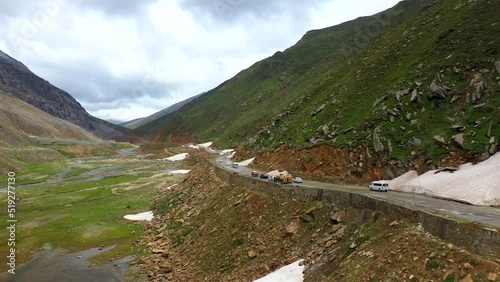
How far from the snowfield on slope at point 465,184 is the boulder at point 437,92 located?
11.9 m

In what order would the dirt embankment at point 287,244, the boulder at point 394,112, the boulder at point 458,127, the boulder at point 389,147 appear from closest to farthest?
the dirt embankment at point 287,244
the boulder at point 458,127
the boulder at point 389,147
the boulder at point 394,112

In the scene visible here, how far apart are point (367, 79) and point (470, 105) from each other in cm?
2479

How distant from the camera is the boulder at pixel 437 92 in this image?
41.9 metres

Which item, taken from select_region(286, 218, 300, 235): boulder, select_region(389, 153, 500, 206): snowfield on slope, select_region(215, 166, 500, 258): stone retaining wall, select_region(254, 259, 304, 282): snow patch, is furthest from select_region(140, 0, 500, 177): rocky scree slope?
select_region(254, 259, 304, 282): snow patch

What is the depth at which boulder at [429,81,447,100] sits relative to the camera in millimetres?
41906

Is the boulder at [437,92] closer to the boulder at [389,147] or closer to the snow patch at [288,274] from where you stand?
the boulder at [389,147]

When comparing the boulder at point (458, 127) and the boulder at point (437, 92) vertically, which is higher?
the boulder at point (437, 92)

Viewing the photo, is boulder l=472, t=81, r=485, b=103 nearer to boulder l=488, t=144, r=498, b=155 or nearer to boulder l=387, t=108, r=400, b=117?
boulder l=488, t=144, r=498, b=155

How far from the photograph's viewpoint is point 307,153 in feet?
175

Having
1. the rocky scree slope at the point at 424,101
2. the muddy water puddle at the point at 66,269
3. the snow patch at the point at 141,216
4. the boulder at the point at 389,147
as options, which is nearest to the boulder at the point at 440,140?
the rocky scree slope at the point at 424,101

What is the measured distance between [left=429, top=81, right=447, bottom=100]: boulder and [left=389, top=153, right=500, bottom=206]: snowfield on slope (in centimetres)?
1188

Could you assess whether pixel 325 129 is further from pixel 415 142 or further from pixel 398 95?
pixel 415 142

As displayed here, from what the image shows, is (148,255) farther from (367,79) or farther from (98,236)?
(367,79)

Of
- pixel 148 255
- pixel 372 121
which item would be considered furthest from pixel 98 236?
pixel 372 121
